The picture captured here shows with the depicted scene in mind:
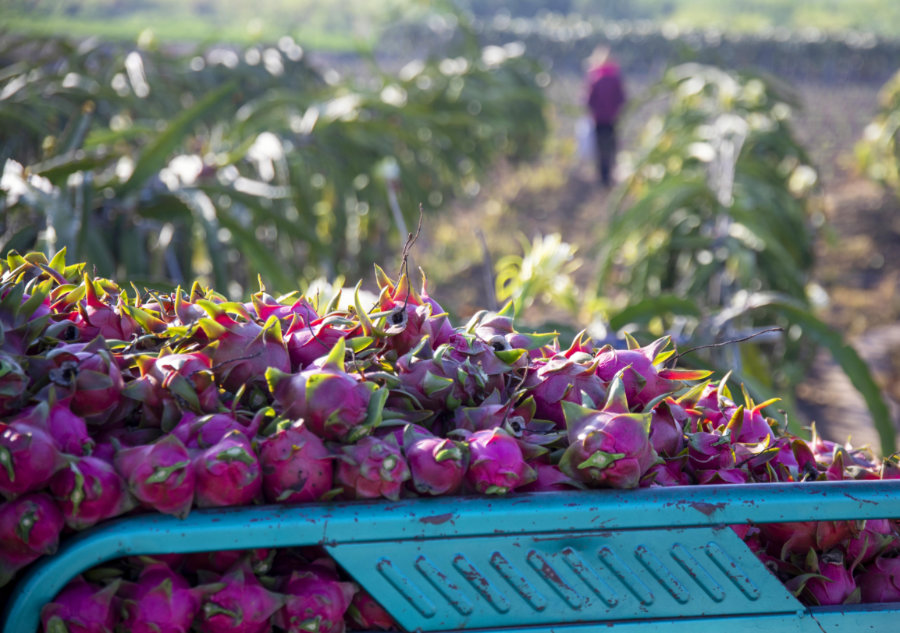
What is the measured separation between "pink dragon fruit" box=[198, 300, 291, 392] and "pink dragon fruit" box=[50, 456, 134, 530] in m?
0.14

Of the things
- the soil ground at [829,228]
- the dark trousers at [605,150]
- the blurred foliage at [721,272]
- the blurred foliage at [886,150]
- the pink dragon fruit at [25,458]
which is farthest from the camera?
the dark trousers at [605,150]

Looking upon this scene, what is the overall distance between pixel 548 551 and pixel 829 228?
14.7ft

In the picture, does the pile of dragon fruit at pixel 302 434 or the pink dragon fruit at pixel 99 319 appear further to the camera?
the pink dragon fruit at pixel 99 319

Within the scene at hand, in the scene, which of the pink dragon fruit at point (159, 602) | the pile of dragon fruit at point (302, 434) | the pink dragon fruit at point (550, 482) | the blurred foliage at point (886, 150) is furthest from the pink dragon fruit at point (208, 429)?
the blurred foliage at point (886, 150)


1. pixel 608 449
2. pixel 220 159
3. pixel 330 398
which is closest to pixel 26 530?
pixel 330 398

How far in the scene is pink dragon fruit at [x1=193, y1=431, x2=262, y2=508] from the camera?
689mm

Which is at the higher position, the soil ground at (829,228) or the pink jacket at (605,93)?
the pink jacket at (605,93)

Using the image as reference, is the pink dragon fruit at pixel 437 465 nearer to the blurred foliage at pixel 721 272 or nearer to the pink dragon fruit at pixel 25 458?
the pink dragon fruit at pixel 25 458

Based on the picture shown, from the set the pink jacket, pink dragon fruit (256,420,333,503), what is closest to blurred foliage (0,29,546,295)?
pink dragon fruit (256,420,333,503)

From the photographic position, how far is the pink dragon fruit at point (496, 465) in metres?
0.73

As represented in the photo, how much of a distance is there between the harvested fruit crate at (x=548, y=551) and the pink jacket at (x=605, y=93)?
7303 millimetres

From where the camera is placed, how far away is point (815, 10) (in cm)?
2091

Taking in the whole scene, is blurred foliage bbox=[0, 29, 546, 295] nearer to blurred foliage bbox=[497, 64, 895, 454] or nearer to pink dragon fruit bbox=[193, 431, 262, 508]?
pink dragon fruit bbox=[193, 431, 262, 508]

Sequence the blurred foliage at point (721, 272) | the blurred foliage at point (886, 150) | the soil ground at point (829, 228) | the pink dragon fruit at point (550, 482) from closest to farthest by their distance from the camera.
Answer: the pink dragon fruit at point (550, 482)
the blurred foliage at point (721, 272)
the soil ground at point (829, 228)
the blurred foliage at point (886, 150)
